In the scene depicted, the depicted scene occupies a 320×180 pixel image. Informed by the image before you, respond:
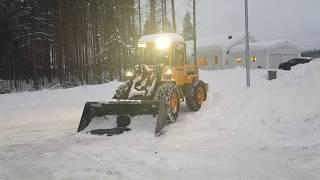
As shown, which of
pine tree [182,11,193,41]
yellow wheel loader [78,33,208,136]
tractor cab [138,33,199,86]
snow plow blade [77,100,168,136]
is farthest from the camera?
pine tree [182,11,193,41]

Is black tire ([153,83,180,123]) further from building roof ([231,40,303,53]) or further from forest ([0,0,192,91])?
building roof ([231,40,303,53])

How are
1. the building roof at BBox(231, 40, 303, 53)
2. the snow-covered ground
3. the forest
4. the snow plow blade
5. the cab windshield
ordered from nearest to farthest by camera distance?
the snow-covered ground → the snow plow blade → the cab windshield → the forest → the building roof at BBox(231, 40, 303, 53)

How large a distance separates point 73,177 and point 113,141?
3275 millimetres

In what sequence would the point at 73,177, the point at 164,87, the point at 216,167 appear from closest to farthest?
the point at 73,177 → the point at 216,167 → the point at 164,87

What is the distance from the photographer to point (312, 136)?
387 inches

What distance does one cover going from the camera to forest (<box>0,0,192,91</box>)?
35469mm

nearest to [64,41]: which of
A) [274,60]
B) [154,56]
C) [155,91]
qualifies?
[154,56]

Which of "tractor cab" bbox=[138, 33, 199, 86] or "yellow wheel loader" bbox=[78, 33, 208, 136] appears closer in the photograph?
"yellow wheel loader" bbox=[78, 33, 208, 136]

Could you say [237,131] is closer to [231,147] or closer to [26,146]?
[231,147]

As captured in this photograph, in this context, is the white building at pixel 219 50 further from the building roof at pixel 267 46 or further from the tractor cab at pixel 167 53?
the tractor cab at pixel 167 53

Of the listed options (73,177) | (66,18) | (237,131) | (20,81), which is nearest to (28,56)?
(20,81)

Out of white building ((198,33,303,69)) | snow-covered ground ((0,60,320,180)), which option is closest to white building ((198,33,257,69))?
white building ((198,33,303,69))

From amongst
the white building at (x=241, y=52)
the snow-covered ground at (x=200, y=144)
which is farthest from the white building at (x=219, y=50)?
the snow-covered ground at (x=200, y=144)

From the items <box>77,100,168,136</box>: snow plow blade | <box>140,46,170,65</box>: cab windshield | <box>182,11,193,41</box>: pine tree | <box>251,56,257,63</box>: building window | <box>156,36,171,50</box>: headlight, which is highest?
<box>182,11,193,41</box>: pine tree
